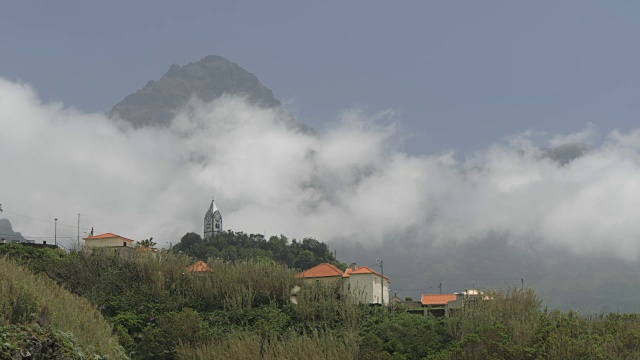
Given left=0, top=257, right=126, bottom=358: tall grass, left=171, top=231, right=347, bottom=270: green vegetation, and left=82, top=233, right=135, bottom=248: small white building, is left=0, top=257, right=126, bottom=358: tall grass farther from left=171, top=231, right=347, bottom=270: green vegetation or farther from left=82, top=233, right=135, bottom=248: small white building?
left=171, top=231, right=347, bottom=270: green vegetation

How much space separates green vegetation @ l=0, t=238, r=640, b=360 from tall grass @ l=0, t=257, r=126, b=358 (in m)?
0.04

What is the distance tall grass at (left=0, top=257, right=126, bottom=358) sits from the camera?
17734 millimetres

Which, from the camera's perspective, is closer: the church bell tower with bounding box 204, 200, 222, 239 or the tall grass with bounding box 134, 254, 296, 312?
the tall grass with bounding box 134, 254, 296, 312

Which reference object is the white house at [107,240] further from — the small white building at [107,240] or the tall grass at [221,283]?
the tall grass at [221,283]

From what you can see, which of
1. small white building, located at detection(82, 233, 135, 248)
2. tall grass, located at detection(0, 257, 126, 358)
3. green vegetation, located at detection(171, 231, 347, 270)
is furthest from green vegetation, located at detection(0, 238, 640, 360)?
green vegetation, located at detection(171, 231, 347, 270)

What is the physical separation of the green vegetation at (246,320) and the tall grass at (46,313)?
1.7 inches

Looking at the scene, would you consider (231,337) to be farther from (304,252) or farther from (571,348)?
(304,252)

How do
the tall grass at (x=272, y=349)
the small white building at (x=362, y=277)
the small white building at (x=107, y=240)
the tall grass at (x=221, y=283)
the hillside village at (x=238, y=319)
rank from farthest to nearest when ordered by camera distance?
the small white building at (x=107, y=240) < the small white building at (x=362, y=277) < the tall grass at (x=221, y=283) < the tall grass at (x=272, y=349) < the hillside village at (x=238, y=319)

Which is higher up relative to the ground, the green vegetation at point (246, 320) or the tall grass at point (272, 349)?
the green vegetation at point (246, 320)

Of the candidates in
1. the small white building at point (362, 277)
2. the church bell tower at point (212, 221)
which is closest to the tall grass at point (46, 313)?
the small white building at point (362, 277)

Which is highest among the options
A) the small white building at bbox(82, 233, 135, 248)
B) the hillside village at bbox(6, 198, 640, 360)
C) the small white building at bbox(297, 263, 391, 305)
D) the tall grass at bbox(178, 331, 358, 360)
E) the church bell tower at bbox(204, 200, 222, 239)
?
the church bell tower at bbox(204, 200, 222, 239)

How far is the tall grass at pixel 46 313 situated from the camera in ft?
58.2

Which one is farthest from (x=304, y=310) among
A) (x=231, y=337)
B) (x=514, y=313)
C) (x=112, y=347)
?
(x=112, y=347)

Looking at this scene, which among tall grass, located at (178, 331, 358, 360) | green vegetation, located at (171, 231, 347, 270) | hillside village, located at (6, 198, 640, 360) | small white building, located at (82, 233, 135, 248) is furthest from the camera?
green vegetation, located at (171, 231, 347, 270)
